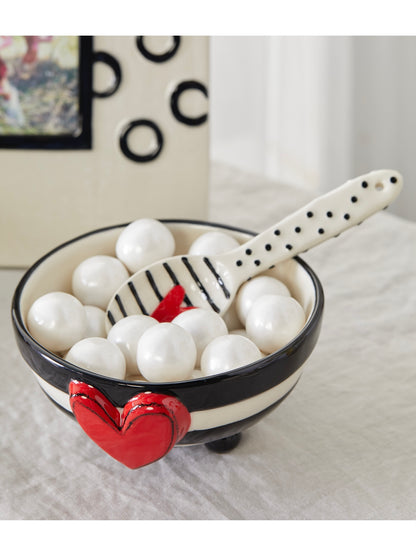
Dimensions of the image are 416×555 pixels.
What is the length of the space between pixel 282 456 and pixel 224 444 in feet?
0.13

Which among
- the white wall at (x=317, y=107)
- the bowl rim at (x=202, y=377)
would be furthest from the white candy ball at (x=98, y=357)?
the white wall at (x=317, y=107)

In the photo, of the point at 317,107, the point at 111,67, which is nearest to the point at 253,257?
the point at 111,67

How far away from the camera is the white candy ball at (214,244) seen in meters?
0.52

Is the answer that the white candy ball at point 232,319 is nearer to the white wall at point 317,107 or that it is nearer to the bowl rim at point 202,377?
the bowl rim at point 202,377

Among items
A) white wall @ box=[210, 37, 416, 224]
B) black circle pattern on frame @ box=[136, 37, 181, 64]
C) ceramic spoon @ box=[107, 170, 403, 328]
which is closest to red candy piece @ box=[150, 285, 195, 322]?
ceramic spoon @ box=[107, 170, 403, 328]

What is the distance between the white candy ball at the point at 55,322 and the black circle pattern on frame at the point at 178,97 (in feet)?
0.77

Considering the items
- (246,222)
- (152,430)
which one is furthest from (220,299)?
(246,222)

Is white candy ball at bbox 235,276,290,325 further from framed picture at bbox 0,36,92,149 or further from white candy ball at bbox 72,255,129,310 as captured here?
framed picture at bbox 0,36,92,149

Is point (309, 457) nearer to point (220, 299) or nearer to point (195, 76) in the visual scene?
point (220, 299)

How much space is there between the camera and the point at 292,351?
400 mm

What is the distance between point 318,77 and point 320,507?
2.72ft

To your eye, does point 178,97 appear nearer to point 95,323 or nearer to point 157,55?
point 157,55

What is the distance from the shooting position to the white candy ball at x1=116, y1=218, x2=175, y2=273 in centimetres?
52

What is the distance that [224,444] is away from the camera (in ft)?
1.52
